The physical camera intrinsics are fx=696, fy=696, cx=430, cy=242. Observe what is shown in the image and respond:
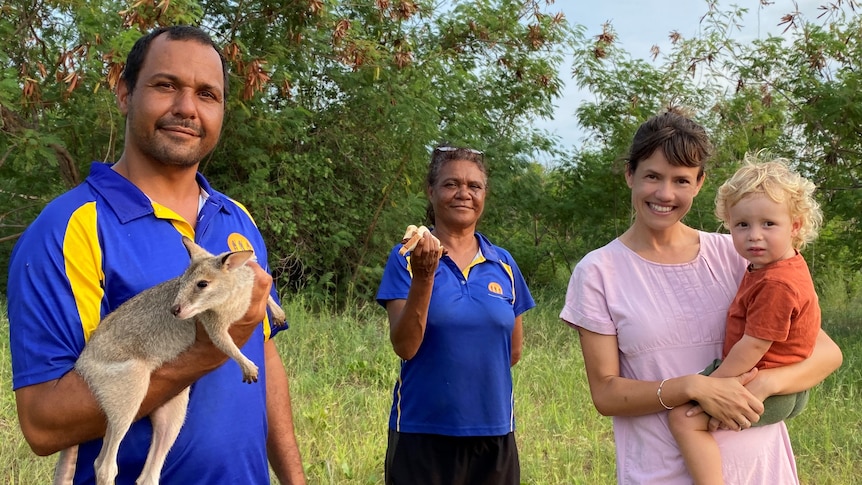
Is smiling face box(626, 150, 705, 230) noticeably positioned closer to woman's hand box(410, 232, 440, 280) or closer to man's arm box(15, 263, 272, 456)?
woman's hand box(410, 232, 440, 280)

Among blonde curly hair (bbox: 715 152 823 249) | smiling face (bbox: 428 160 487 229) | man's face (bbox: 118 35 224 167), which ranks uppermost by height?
blonde curly hair (bbox: 715 152 823 249)

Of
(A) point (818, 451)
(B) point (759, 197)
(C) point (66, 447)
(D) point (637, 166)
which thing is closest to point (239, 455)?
(C) point (66, 447)

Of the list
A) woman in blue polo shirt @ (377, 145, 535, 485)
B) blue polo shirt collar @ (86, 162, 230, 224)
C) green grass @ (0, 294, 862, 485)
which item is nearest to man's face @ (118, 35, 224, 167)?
blue polo shirt collar @ (86, 162, 230, 224)

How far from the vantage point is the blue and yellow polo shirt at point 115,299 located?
1852 millimetres

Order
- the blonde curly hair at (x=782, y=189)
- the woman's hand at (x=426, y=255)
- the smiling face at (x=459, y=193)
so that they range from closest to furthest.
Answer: the blonde curly hair at (x=782, y=189)
the woman's hand at (x=426, y=255)
the smiling face at (x=459, y=193)

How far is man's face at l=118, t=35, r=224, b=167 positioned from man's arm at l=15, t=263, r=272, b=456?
58cm

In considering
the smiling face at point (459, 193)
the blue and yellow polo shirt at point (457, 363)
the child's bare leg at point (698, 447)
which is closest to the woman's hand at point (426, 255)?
the blue and yellow polo shirt at point (457, 363)

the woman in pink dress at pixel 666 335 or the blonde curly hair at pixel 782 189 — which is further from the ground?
the blonde curly hair at pixel 782 189

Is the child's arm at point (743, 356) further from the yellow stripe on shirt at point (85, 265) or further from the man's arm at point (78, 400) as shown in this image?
the yellow stripe on shirt at point (85, 265)

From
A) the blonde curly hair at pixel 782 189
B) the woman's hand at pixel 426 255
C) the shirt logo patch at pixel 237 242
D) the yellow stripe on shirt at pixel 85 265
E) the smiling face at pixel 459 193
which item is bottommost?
the yellow stripe on shirt at pixel 85 265

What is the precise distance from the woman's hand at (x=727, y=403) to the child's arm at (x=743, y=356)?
1.4 inches

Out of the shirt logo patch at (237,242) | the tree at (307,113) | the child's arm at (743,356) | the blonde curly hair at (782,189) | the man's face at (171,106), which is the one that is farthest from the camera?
the tree at (307,113)

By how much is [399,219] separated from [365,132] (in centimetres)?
136

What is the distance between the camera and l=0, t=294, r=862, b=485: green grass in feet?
16.5
